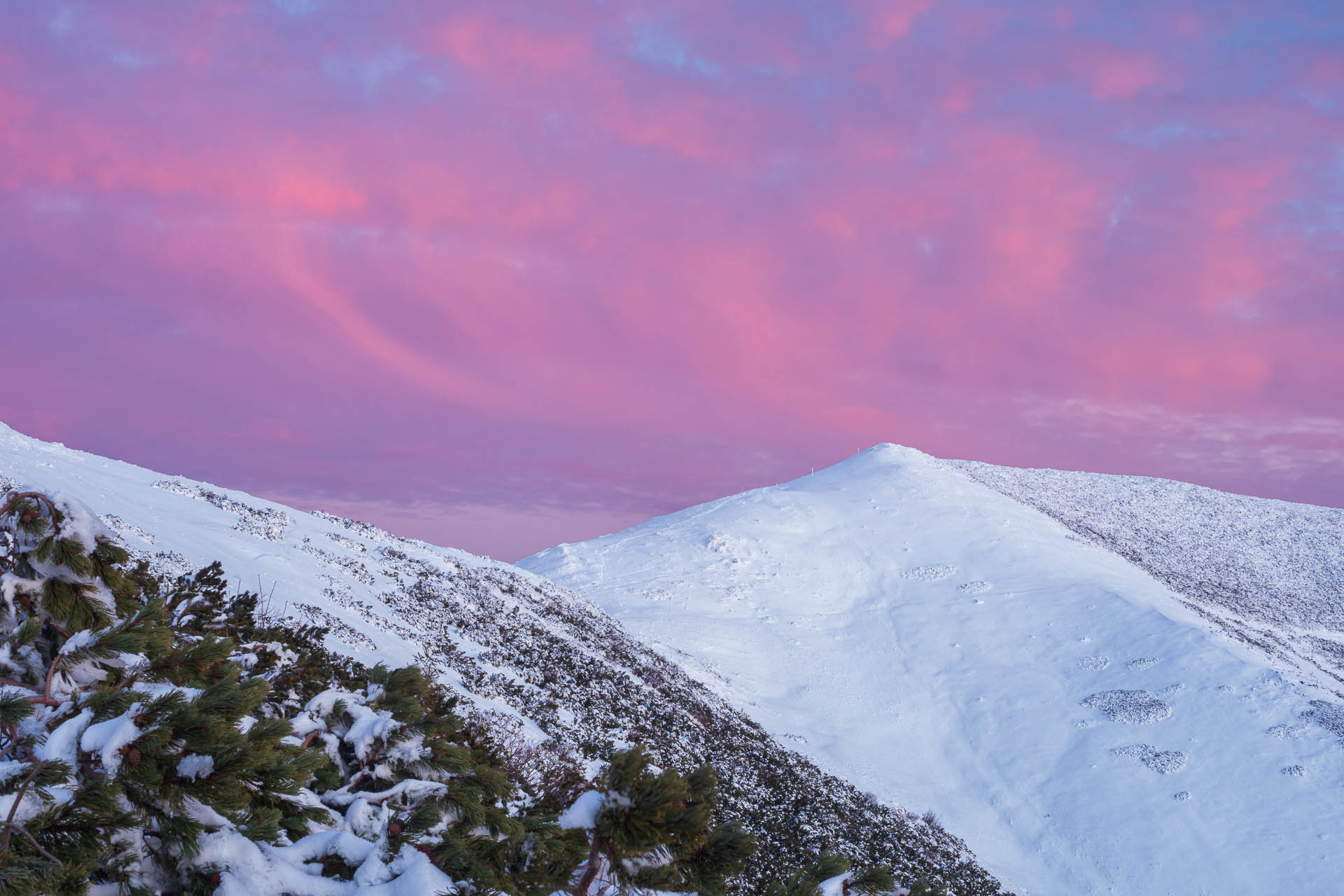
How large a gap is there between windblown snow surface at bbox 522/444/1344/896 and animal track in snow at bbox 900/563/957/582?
152 mm

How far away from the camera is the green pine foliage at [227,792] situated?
3.38m

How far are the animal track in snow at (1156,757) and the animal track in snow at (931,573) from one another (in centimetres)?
1843

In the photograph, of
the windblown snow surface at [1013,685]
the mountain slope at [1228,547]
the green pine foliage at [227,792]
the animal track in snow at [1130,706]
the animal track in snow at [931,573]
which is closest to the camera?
the green pine foliage at [227,792]

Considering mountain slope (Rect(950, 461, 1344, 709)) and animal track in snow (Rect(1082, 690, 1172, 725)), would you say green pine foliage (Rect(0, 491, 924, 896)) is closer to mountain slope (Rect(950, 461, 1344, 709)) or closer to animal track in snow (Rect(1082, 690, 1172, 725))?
animal track in snow (Rect(1082, 690, 1172, 725))

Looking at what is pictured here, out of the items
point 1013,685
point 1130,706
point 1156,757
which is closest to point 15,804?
point 1156,757

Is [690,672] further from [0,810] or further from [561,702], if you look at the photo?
[0,810]

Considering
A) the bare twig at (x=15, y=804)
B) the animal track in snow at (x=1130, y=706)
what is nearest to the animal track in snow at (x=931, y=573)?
the animal track in snow at (x=1130, y=706)

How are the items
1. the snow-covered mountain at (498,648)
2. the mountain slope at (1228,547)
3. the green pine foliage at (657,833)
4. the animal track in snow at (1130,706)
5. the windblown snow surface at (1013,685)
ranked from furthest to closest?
the mountain slope at (1228,547) < the animal track in snow at (1130,706) < the windblown snow surface at (1013,685) < the snow-covered mountain at (498,648) < the green pine foliage at (657,833)

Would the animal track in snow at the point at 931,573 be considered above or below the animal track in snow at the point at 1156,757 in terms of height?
Answer: above

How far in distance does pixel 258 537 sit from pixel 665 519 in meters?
47.7

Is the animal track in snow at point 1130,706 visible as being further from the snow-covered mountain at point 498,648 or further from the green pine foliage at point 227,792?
the green pine foliage at point 227,792

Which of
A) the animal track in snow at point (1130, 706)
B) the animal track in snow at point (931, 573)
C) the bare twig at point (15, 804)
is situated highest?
the animal track in snow at point (931, 573)

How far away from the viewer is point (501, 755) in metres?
10.9

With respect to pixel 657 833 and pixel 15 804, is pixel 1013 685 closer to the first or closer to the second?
pixel 657 833
